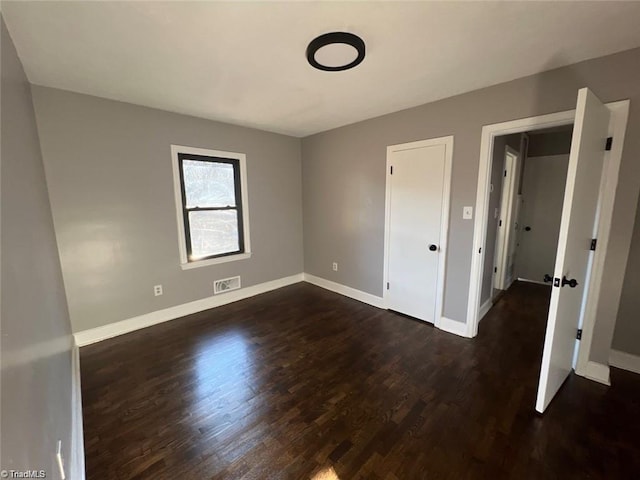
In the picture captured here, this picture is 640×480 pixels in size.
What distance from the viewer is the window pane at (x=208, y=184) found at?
10.7ft

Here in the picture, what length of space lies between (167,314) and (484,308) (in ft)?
12.8

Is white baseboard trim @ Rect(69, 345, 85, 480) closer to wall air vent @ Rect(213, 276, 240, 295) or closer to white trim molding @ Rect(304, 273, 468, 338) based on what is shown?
wall air vent @ Rect(213, 276, 240, 295)

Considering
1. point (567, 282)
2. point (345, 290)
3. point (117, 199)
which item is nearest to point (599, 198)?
point (567, 282)

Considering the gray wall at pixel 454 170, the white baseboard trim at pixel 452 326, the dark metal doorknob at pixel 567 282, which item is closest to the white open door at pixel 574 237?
the dark metal doorknob at pixel 567 282

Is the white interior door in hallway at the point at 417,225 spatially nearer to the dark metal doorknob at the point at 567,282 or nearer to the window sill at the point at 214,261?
the dark metal doorknob at the point at 567,282

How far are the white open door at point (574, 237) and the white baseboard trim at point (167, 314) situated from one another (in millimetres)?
3338

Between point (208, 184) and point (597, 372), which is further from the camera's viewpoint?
point (208, 184)

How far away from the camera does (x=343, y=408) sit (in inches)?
72.5

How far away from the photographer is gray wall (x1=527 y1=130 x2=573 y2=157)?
399 centimetres

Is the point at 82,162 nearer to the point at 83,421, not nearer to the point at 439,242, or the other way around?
the point at 83,421

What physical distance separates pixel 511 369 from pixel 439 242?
4.23 feet

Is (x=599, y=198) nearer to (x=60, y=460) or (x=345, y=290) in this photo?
(x=345, y=290)

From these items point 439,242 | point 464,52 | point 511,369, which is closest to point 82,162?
point 464,52

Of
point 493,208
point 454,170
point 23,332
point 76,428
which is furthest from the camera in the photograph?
point 493,208
